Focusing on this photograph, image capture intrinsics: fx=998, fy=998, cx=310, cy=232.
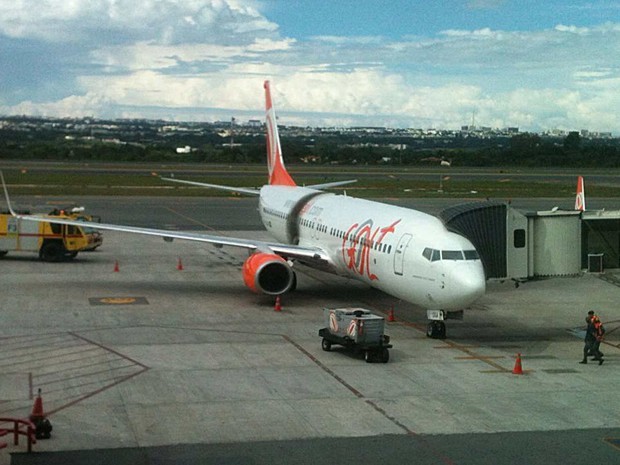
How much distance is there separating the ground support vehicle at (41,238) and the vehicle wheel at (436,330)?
23970 mm

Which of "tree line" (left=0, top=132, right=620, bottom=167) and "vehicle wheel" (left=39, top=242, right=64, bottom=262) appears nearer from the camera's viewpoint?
"vehicle wheel" (left=39, top=242, right=64, bottom=262)

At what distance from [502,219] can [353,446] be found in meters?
14.5

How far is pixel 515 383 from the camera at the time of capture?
2655cm

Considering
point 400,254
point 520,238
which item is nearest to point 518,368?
point 400,254

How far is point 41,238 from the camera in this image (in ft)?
166

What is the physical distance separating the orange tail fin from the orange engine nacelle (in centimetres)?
1691

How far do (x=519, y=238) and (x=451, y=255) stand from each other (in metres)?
3.53

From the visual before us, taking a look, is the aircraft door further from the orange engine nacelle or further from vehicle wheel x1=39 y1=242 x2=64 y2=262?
vehicle wheel x1=39 y1=242 x2=64 y2=262

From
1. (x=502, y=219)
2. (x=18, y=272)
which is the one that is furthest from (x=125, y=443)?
(x=18, y=272)

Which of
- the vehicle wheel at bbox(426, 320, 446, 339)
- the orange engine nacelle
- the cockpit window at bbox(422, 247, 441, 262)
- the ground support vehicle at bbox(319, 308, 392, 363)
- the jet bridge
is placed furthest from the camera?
the orange engine nacelle

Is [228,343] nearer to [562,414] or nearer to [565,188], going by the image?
[562,414]

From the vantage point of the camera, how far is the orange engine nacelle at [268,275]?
125 ft

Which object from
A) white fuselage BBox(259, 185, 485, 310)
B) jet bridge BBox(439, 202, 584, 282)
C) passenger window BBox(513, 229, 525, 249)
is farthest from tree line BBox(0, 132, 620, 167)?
passenger window BBox(513, 229, 525, 249)

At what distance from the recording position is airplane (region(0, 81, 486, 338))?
30531mm
